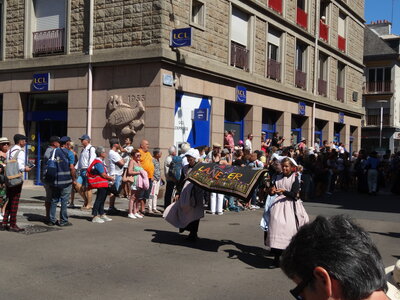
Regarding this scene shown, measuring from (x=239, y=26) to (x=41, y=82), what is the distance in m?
8.15

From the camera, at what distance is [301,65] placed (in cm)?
2595

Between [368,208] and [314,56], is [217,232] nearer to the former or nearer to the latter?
[368,208]

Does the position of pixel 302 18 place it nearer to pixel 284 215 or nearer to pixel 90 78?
pixel 90 78

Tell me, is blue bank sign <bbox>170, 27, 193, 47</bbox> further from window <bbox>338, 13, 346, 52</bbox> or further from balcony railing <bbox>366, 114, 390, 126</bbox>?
balcony railing <bbox>366, 114, 390, 126</bbox>

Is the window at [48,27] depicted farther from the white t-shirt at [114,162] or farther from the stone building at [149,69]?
the white t-shirt at [114,162]

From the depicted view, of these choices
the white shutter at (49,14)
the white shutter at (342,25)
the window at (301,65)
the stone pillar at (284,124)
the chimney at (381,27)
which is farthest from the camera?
the chimney at (381,27)

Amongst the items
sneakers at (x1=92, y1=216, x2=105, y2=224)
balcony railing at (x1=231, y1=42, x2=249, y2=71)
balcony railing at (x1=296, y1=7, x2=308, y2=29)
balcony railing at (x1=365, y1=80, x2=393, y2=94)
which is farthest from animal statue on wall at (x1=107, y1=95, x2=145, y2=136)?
balcony railing at (x1=365, y1=80, x2=393, y2=94)

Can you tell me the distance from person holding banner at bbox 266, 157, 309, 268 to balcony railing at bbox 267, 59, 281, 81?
15513mm

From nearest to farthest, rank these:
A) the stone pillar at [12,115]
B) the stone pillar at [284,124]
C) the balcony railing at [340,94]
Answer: the stone pillar at [12,115] → the stone pillar at [284,124] → the balcony railing at [340,94]

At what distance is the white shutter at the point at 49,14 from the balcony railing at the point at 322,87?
15144mm

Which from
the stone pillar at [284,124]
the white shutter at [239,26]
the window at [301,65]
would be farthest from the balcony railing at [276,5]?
the stone pillar at [284,124]

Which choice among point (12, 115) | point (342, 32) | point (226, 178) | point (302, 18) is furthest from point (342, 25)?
point (226, 178)

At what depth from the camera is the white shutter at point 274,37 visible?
22625 millimetres

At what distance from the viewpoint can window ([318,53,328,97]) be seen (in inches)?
1102
